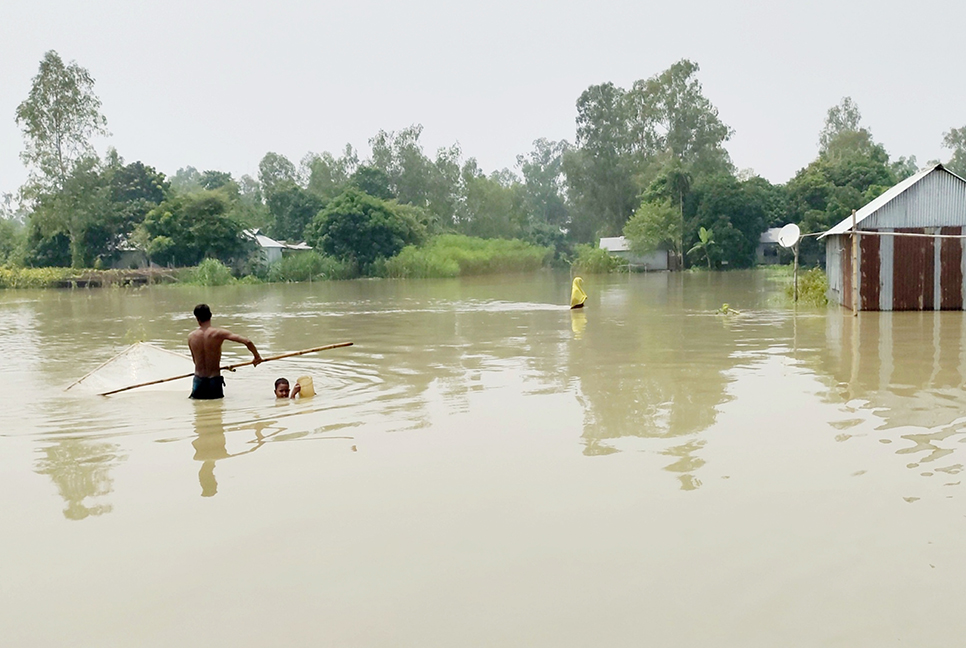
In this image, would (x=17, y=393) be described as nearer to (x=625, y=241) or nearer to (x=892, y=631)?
(x=892, y=631)

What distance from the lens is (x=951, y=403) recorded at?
9.04 metres

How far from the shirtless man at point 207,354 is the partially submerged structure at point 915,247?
44.9ft

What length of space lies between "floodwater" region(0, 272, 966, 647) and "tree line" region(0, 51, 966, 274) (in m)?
41.0

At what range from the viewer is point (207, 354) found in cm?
998

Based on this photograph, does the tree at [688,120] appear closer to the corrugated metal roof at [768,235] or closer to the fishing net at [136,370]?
the corrugated metal roof at [768,235]

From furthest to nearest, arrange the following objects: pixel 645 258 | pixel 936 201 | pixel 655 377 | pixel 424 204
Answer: pixel 424 204 → pixel 645 258 → pixel 936 201 → pixel 655 377

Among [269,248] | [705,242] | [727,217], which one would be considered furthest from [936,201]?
[269,248]

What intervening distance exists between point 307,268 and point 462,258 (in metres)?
11.7

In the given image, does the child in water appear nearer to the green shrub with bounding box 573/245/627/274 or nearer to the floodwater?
the floodwater

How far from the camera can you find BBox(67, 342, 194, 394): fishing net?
36.1ft

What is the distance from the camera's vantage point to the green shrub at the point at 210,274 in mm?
45750

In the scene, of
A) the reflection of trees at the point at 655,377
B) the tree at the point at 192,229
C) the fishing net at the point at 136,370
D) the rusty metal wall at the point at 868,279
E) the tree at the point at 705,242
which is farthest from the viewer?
the tree at the point at 705,242

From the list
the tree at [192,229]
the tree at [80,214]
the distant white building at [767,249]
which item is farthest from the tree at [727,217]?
the tree at [80,214]

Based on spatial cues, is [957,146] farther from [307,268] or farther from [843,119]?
[307,268]
